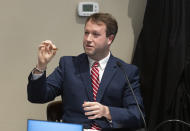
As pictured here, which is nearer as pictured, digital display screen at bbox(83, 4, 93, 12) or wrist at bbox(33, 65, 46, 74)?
wrist at bbox(33, 65, 46, 74)

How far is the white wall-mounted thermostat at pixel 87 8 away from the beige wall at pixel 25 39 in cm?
5

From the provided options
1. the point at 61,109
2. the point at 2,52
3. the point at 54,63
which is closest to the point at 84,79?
the point at 61,109

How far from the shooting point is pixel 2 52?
5.90ft

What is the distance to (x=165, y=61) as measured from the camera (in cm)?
194

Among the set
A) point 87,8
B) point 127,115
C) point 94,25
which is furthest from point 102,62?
point 87,8

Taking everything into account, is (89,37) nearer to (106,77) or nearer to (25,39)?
(106,77)

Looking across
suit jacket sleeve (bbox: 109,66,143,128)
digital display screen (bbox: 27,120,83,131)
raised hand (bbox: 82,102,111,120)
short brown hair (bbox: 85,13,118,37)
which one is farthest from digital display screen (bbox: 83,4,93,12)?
digital display screen (bbox: 27,120,83,131)

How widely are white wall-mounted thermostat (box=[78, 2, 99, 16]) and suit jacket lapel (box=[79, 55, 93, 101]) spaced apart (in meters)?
0.52

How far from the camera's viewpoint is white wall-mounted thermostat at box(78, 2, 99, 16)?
193 cm

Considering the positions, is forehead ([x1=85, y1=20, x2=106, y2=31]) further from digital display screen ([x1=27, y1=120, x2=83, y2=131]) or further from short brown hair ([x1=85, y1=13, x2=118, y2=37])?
digital display screen ([x1=27, y1=120, x2=83, y2=131])

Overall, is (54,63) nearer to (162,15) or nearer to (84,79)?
(84,79)

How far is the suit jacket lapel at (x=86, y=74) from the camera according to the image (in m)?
1.46

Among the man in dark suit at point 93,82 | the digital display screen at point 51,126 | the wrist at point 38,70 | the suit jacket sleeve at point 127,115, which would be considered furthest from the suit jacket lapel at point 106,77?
the digital display screen at point 51,126

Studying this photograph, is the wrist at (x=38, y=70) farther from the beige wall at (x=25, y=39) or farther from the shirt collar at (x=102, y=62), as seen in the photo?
the beige wall at (x=25, y=39)
